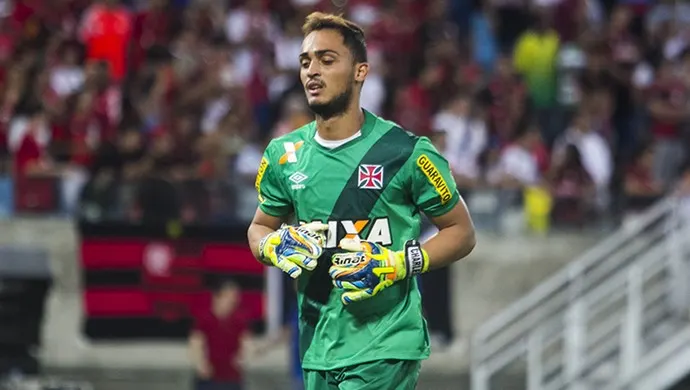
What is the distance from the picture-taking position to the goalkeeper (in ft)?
22.5

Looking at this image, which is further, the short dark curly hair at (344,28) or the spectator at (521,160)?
the spectator at (521,160)

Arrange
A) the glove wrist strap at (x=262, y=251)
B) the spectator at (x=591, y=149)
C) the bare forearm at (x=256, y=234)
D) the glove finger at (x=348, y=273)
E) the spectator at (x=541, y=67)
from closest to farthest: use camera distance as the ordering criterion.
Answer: the glove finger at (x=348, y=273) < the glove wrist strap at (x=262, y=251) < the bare forearm at (x=256, y=234) < the spectator at (x=591, y=149) < the spectator at (x=541, y=67)

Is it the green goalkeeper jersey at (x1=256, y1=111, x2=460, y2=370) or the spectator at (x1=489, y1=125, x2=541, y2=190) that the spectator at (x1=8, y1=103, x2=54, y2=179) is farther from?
the green goalkeeper jersey at (x1=256, y1=111, x2=460, y2=370)

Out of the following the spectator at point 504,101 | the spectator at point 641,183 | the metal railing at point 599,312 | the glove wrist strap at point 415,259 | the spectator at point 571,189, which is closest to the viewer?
the glove wrist strap at point 415,259

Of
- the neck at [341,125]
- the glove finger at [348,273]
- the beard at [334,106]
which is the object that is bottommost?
the glove finger at [348,273]

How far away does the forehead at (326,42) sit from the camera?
22.4ft

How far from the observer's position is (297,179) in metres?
6.96

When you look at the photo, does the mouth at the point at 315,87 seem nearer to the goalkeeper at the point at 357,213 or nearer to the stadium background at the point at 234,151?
the goalkeeper at the point at 357,213

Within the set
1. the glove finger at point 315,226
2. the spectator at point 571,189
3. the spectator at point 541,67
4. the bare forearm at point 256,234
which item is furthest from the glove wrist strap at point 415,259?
the spectator at point 541,67

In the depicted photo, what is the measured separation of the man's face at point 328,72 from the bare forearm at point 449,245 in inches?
27.4

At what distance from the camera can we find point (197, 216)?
16.1m

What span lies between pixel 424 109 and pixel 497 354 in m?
3.47

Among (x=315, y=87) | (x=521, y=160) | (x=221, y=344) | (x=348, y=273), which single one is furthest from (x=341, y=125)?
(x=521, y=160)

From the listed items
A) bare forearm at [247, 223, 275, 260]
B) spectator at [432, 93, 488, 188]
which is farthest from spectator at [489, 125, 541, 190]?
bare forearm at [247, 223, 275, 260]
